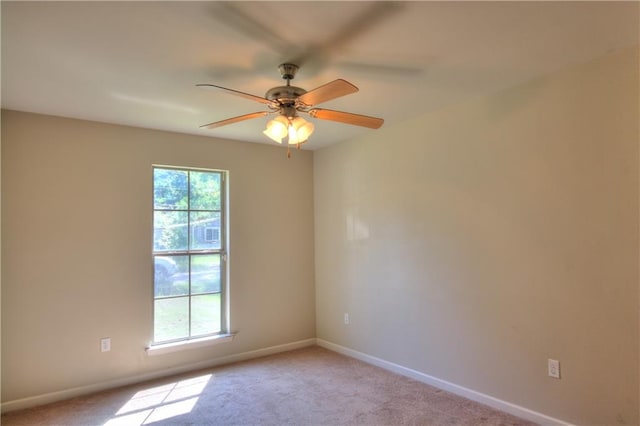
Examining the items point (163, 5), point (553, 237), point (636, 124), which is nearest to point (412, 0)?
point (163, 5)

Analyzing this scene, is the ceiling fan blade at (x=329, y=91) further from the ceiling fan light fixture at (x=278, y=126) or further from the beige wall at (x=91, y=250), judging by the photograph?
the beige wall at (x=91, y=250)

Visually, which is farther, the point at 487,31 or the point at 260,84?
the point at 260,84

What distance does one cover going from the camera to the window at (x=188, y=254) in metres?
3.71

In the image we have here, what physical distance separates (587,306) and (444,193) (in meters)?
1.28

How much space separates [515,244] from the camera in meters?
2.72

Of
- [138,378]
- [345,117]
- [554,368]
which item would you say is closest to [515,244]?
[554,368]

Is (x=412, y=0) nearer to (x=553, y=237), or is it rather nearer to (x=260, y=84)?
(x=260, y=84)

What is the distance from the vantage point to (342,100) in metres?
2.94

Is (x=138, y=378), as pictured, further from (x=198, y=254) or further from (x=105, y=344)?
(x=198, y=254)

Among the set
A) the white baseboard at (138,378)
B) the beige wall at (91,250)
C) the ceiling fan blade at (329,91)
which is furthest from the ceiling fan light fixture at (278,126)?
the white baseboard at (138,378)

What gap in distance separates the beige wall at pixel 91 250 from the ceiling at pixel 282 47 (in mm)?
447

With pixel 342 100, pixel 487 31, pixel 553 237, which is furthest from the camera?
pixel 342 100

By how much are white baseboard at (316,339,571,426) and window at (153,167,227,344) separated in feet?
4.77

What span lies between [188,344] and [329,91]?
2.89 meters
